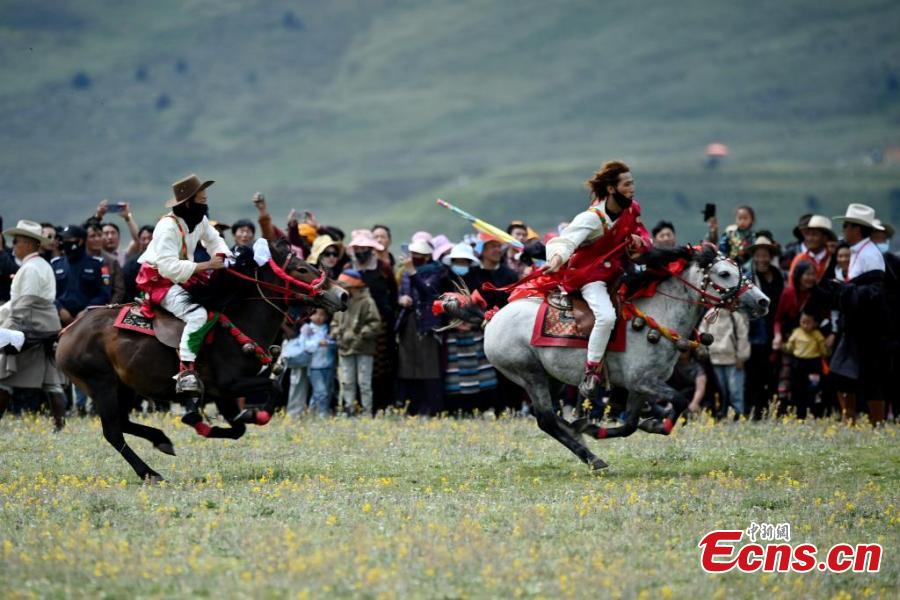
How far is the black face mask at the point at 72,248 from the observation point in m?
19.3

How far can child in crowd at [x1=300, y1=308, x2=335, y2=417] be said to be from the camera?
19547 mm

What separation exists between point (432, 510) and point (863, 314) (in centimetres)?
761

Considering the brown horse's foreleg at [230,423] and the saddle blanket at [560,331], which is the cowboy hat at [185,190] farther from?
the saddle blanket at [560,331]

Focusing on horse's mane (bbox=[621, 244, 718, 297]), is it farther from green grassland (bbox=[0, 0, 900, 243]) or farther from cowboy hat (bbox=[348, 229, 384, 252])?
green grassland (bbox=[0, 0, 900, 243])

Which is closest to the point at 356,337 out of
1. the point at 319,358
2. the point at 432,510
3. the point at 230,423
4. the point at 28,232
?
the point at 319,358

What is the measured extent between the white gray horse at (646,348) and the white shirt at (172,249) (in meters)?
2.99

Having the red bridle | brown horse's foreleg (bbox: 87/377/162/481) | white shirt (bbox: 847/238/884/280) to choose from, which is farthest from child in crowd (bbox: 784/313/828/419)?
brown horse's foreleg (bbox: 87/377/162/481)

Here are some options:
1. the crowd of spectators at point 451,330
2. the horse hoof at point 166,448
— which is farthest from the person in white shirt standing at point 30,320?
the horse hoof at point 166,448

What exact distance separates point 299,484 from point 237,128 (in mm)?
144437

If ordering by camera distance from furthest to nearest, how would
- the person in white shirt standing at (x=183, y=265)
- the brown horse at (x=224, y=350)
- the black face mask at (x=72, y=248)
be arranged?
the black face mask at (x=72, y=248), the brown horse at (x=224, y=350), the person in white shirt standing at (x=183, y=265)

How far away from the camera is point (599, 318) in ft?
43.8

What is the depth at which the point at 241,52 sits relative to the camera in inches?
7180

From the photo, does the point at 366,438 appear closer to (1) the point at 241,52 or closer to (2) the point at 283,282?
(2) the point at 283,282

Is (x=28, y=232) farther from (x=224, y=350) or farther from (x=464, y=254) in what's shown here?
(x=464, y=254)
